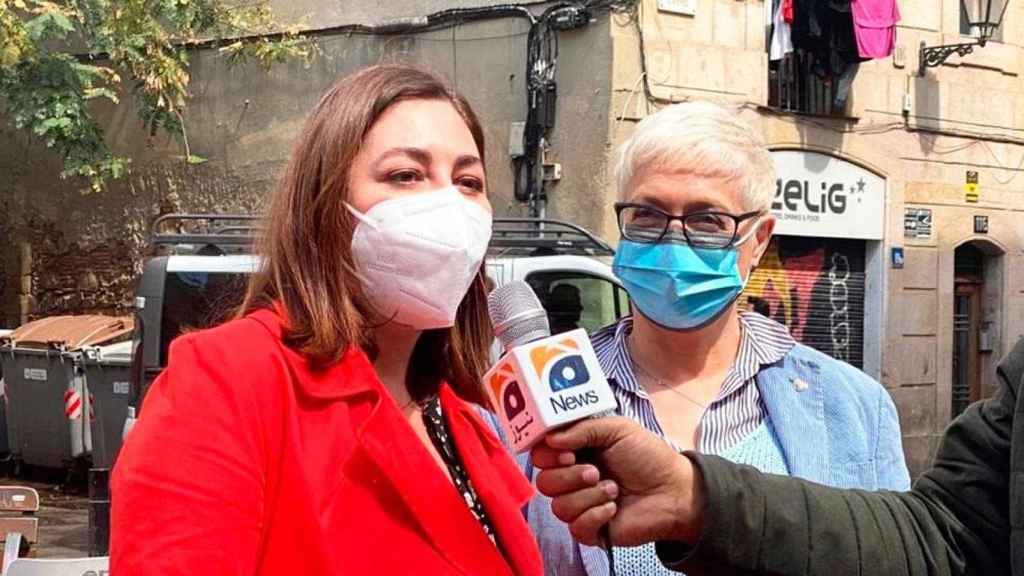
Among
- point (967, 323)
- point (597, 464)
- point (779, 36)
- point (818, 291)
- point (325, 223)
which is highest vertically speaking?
point (779, 36)

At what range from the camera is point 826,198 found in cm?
1316

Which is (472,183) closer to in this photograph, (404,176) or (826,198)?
(404,176)

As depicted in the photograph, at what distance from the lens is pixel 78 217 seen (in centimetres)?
1532

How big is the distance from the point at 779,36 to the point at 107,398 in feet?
25.2

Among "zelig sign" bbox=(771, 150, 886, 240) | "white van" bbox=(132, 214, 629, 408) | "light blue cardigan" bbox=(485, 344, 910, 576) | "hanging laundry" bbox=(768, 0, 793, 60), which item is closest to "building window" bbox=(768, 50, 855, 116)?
"hanging laundry" bbox=(768, 0, 793, 60)

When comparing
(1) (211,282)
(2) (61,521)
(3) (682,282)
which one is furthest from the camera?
(2) (61,521)

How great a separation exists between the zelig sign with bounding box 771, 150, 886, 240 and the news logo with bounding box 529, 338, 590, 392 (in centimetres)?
1145

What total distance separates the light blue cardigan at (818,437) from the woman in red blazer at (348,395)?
0.80 ft

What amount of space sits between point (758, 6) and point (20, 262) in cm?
1001

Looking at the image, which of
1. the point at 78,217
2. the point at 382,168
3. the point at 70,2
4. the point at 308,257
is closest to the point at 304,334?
the point at 308,257

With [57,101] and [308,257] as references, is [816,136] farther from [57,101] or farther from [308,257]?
[308,257]

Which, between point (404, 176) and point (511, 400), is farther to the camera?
point (404, 176)

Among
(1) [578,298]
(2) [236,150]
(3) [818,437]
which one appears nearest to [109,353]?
(2) [236,150]

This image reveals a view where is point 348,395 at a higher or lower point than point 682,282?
lower
